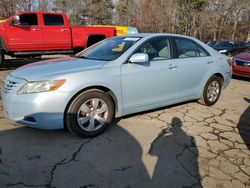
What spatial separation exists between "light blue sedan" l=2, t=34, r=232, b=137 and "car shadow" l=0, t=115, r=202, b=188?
0.95ft

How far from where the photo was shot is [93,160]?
3121mm

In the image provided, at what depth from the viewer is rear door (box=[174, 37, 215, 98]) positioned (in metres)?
4.63

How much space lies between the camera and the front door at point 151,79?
391 centimetres

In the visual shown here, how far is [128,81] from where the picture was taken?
12.7 ft

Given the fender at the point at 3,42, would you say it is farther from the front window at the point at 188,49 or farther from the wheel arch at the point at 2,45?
the front window at the point at 188,49

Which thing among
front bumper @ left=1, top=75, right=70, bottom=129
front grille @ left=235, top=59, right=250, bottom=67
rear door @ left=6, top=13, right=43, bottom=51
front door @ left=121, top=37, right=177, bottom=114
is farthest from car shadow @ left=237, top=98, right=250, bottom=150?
rear door @ left=6, top=13, right=43, bottom=51

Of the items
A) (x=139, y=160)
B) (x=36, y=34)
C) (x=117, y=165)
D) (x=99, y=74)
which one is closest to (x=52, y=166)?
(x=117, y=165)

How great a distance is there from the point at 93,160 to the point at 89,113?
760mm

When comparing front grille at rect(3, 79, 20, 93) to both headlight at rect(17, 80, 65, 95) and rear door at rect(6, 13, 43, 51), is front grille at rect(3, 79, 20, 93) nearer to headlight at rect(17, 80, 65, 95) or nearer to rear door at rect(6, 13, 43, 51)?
headlight at rect(17, 80, 65, 95)

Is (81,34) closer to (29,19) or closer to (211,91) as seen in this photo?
(29,19)

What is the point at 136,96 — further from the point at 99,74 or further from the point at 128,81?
the point at 99,74

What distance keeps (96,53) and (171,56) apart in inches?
53.6

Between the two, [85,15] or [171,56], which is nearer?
[171,56]

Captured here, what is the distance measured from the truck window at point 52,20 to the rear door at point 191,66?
654 centimetres
